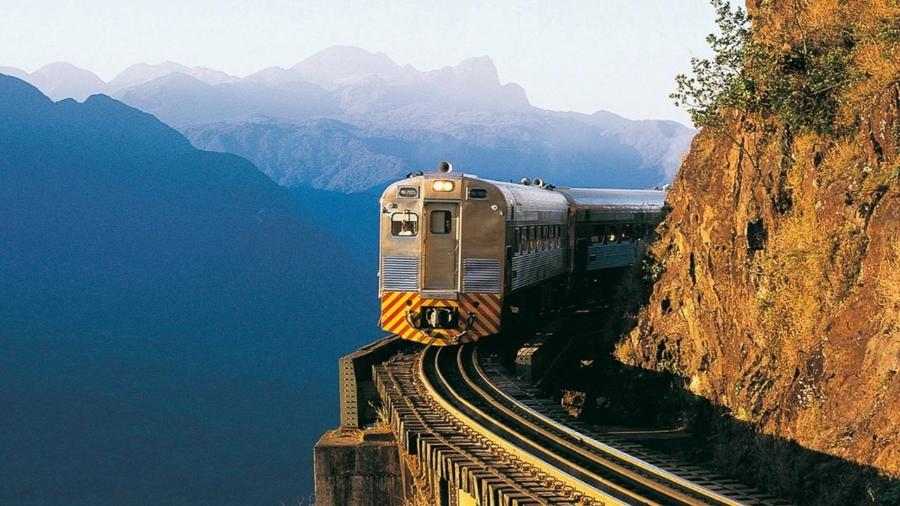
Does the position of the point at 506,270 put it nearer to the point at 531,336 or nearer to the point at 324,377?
the point at 531,336

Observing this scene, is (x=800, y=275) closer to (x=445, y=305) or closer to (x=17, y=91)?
(x=445, y=305)

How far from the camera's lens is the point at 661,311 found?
24.7 meters

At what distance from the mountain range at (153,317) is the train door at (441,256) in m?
76.2

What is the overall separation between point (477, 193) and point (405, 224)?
172cm

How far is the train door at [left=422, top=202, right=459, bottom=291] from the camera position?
942 inches

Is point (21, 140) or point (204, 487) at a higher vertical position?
point (21, 140)

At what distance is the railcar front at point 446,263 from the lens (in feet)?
78.5

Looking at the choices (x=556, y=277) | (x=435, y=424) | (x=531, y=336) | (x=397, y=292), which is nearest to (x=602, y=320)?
(x=556, y=277)

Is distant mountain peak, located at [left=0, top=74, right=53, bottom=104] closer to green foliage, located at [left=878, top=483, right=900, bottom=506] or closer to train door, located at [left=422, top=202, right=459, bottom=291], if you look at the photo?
train door, located at [left=422, top=202, right=459, bottom=291]

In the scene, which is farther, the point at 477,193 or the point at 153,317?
the point at 153,317

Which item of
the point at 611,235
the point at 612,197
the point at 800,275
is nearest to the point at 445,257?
the point at 800,275

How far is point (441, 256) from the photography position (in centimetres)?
2397

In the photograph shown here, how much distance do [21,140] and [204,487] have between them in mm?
90511

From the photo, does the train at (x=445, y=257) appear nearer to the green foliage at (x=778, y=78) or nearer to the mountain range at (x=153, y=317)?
the green foliage at (x=778, y=78)
